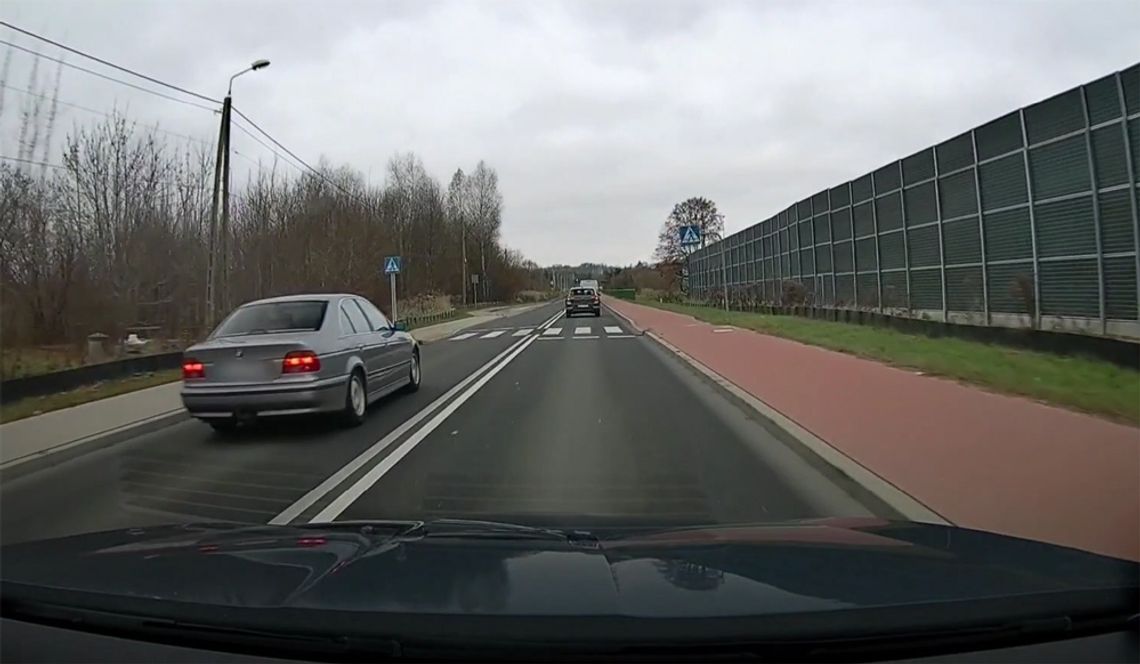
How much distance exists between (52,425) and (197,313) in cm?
1279

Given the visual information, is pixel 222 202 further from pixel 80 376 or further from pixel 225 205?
pixel 80 376

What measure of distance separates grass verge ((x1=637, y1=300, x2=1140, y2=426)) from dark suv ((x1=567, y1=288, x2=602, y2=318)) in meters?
31.0

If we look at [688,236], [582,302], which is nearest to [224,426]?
[688,236]

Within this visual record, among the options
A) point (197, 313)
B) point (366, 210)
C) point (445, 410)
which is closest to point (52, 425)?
point (445, 410)

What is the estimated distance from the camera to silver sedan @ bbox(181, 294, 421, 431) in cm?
960

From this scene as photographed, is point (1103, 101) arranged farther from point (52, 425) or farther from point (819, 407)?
point (52, 425)

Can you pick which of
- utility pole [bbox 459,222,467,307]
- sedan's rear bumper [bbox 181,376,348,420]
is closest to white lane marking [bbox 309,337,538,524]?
sedan's rear bumper [bbox 181,376,348,420]

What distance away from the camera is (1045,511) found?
559cm

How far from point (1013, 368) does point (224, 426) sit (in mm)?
9932

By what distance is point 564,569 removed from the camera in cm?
327

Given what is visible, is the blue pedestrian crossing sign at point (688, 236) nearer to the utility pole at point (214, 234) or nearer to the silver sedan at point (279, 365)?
the utility pole at point (214, 234)

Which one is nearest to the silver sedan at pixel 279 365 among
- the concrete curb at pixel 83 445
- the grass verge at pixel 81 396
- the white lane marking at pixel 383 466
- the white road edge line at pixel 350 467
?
the white road edge line at pixel 350 467

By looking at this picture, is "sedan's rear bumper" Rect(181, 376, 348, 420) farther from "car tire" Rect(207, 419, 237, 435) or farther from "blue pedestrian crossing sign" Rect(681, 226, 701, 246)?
"blue pedestrian crossing sign" Rect(681, 226, 701, 246)

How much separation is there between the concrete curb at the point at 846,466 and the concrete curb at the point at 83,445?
7.27m
